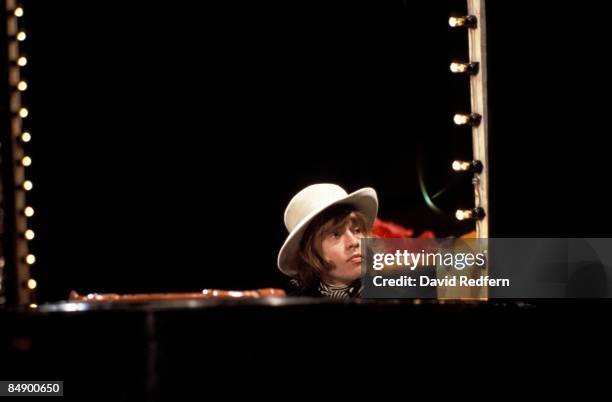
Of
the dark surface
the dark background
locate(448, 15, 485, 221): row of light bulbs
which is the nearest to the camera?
the dark surface

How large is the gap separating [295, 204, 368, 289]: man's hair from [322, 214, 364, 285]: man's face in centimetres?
1

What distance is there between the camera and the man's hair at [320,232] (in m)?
3.01

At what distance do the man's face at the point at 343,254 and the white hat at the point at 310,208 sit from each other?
0.08 meters

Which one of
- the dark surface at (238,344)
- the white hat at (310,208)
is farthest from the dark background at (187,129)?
the dark surface at (238,344)

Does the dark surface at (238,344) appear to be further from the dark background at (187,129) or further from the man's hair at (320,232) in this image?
the man's hair at (320,232)

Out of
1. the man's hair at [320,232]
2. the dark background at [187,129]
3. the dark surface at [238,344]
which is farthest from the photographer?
the dark background at [187,129]

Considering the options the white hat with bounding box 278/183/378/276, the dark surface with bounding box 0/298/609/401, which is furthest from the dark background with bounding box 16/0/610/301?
the dark surface with bounding box 0/298/609/401

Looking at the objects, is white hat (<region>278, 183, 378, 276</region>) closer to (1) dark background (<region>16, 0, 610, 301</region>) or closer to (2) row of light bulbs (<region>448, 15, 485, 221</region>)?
(2) row of light bulbs (<region>448, 15, 485, 221</region>)

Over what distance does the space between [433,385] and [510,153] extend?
1.64m

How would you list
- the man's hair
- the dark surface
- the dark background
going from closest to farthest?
the dark surface → the man's hair → the dark background

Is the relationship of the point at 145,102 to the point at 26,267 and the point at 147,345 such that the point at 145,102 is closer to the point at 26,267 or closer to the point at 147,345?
the point at 26,267

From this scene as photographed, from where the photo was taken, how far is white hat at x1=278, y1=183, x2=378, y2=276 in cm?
295

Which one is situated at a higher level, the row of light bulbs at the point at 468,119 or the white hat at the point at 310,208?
the row of light bulbs at the point at 468,119

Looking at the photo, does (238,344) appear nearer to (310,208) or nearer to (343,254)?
(343,254)
